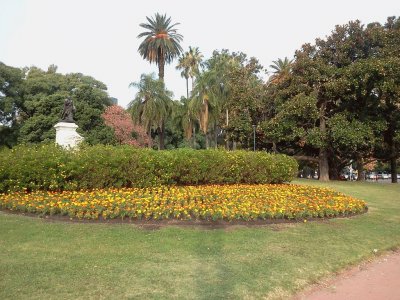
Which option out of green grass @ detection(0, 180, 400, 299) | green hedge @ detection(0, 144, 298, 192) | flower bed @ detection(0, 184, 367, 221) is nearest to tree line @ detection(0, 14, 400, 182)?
green hedge @ detection(0, 144, 298, 192)

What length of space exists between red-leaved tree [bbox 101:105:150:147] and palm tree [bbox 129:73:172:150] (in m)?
4.34

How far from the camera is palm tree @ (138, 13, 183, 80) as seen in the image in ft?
122

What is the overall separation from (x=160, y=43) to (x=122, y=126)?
33.2 feet

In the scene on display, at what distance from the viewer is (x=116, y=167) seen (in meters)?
10.5

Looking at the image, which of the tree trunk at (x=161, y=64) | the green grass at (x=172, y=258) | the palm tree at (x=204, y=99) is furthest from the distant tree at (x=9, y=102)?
the green grass at (x=172, y=258)

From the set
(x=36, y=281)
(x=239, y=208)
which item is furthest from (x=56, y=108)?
(x=36, y=281)

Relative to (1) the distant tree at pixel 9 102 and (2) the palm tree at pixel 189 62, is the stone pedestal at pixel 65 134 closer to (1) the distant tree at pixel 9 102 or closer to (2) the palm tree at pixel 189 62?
(1) the distant tree at pixel 9 102

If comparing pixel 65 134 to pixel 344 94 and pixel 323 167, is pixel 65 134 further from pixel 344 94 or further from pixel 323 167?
pixel 323 167

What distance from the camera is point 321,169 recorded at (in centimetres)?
2616

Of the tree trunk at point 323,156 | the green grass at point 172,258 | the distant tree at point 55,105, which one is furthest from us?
the distant tree at point 55,105

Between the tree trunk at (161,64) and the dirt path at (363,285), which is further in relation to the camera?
the tree trunk at (161,64)

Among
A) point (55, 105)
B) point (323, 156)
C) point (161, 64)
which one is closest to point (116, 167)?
point (323, 156)

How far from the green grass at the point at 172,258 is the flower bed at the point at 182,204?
0.47 meters

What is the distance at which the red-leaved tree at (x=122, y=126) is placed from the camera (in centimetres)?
4069
